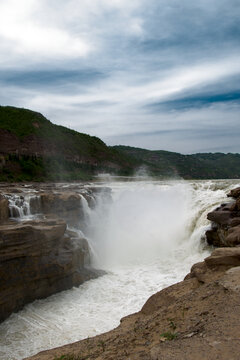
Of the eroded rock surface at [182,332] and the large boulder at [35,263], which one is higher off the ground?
the eroded rock surface at [182,332]

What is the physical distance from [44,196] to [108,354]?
1333 centimetres

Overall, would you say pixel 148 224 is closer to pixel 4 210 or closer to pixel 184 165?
pixel 4 210

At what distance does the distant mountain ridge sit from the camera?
138 feet

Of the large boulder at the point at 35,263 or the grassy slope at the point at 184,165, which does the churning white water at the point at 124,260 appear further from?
the grassy slope at the point at 184,165

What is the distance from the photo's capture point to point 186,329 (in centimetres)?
330

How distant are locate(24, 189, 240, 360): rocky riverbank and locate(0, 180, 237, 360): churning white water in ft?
13.3

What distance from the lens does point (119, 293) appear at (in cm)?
1059

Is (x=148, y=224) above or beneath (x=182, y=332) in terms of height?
beneath

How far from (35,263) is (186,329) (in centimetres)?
796

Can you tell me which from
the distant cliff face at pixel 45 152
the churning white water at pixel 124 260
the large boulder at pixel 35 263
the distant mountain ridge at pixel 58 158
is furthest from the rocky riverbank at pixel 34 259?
the distant cliff face at pixel 45 152

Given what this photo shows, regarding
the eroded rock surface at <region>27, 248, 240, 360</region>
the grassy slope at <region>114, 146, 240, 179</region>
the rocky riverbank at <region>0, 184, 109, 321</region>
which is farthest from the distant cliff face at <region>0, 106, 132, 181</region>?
the eroded rock surface at <region>27, 248, 240, 360</region>

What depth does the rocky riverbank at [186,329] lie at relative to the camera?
2.84 metres

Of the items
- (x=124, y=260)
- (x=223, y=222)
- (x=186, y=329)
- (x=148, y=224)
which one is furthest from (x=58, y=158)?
(x=186, y=329)

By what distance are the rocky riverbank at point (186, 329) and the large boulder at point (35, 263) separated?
5.68 m
